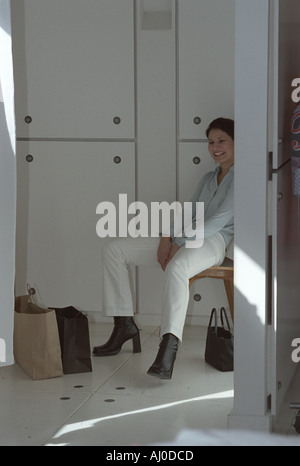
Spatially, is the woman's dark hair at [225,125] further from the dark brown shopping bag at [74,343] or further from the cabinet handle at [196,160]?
the dark brown shopping bag at [74,343]

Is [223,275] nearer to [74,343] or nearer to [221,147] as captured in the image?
[221,147]

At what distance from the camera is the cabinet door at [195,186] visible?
4730 millimetres

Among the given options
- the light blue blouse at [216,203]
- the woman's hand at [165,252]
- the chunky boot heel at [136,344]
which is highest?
the light blue blouse at [216,203]

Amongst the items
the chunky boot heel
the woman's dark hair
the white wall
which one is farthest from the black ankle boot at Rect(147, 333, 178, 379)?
the woman's dark hair

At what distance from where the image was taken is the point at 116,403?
12.1ft

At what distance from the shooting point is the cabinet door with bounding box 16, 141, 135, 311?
15.9 feet

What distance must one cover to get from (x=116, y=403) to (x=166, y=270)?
0.73m

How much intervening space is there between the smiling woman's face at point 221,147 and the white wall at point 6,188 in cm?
162

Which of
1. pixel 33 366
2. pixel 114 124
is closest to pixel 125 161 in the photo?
pixel 114 124

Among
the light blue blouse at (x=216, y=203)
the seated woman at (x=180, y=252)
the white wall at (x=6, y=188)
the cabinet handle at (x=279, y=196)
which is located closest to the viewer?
the white wall at (x=6, y=188)

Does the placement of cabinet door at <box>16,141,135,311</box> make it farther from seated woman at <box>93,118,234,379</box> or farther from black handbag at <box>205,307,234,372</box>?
black handbag at <box>205,307,234,372</box>

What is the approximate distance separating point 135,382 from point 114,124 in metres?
1.51

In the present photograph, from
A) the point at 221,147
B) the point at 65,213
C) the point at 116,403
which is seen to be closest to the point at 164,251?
the point at 221,147

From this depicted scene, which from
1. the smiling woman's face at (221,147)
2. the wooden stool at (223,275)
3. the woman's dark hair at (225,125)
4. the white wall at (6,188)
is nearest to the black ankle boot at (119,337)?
the wooden stool at (223,275)
